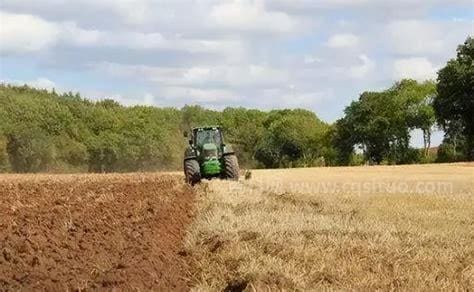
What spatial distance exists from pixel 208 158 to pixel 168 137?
2866 inches

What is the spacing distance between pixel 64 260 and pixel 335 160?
83.7m

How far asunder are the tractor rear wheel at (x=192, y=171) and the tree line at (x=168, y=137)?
133ft

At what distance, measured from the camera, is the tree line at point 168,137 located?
7925 centimetres

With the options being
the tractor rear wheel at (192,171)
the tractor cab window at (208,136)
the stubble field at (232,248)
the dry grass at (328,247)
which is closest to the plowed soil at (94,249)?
the stubble field at (232,248)

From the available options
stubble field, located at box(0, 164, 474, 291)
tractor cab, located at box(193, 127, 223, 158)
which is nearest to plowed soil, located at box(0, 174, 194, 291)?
stubble field, located at box(0, 164, 474, 291)

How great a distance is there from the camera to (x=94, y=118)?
9738 cm

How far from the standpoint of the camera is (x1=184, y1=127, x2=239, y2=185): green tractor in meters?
26.6

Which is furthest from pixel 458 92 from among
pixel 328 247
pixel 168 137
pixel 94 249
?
pixel 94 249

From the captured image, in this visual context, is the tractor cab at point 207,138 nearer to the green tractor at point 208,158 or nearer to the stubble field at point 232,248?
the green tractor at point 208,158

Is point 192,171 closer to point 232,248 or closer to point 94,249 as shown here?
point 232,248

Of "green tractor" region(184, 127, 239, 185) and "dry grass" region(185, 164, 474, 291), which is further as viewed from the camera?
"green tractor" region(184, 127, 239, 185)

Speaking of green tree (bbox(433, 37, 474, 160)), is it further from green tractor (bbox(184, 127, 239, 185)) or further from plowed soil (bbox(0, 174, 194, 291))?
plowed soil (bbox(0, 174, 194, 291))

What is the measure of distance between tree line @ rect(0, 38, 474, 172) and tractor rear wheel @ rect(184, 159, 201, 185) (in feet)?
133

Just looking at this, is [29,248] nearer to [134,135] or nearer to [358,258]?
[358,258]
